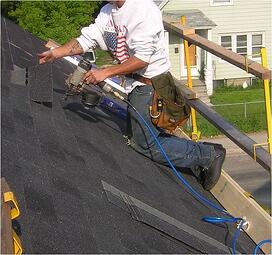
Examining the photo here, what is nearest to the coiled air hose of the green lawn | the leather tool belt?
the leather tool belt

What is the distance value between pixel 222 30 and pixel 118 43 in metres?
23.7

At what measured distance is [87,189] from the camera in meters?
3.81

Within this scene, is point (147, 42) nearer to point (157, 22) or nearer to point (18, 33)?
point (157, 22)

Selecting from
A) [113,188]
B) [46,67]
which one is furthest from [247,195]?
[46,67]

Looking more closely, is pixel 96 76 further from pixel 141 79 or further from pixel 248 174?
pixel 248 174

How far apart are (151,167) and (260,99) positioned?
21870 mm

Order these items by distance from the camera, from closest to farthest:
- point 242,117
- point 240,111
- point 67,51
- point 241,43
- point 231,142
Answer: point 67,51 → point 231,142 → point 242,117 → point 240,111 → point 241,43

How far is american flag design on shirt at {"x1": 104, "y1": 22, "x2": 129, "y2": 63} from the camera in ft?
15.8

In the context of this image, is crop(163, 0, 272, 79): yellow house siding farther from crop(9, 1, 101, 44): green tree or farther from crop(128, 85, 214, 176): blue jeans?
crop(128, 85, 214, 176): blue jeans

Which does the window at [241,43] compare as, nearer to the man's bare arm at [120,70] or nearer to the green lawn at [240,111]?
the green lawn at [240,111]

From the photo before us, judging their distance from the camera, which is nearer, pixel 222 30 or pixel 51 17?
pixel 51 17

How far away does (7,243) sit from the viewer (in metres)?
2.44

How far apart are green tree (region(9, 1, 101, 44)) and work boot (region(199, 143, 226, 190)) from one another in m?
19.9

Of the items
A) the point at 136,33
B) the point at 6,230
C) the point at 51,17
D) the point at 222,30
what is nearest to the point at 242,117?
the point at 222,30
